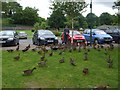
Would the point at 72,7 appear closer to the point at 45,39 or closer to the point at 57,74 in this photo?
the point at 45,39

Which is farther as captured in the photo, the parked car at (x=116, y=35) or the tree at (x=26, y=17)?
the tree at (x=26, y=17)

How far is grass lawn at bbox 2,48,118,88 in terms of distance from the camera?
961 centimetres

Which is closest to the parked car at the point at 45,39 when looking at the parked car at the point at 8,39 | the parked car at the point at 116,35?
the parked car at the point at 8,39

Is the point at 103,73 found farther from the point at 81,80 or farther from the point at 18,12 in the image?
the point at 18,12

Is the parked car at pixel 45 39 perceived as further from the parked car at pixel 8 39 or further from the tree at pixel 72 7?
the tree at pixel 72 7

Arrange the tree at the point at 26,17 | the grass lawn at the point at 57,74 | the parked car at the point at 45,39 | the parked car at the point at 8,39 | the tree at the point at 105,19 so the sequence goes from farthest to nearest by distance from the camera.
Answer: the tree at the point at 105,19, the tree at the point at 26,17, the parked car at the point at 45,39, the parked car at the point at 8,39, the grass lawn at the point at 57,74

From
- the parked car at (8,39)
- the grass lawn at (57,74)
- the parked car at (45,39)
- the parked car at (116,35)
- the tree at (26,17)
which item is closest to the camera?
the grass lawn at (57,74)

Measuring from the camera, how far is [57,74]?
1088cm

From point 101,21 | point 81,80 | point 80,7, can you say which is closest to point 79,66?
point 81,80

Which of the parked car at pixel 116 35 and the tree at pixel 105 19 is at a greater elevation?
the tree at pixel 105 19

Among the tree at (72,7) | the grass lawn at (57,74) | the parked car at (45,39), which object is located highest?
the tree at (72,7)

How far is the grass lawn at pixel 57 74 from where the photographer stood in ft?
31.5

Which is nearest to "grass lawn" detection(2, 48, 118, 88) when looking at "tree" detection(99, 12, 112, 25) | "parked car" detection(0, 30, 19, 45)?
"parked car" detection(0, 30, 19, 45)

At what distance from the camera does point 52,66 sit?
12258 mm
